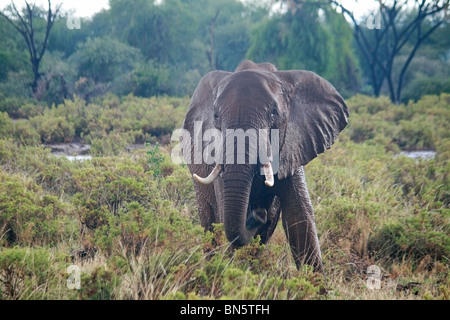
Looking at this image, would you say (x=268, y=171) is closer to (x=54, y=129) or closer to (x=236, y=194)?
(x=236, y=194)

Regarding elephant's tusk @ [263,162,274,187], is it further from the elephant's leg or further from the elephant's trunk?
the elephant's leg

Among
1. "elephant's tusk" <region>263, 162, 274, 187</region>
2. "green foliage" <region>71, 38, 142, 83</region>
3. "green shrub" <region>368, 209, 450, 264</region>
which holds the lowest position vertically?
"green shrub" <region>368, 209, 450, 264</region>

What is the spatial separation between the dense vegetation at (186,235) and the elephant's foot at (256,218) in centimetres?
20

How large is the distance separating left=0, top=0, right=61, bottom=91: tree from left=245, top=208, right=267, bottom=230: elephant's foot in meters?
14.5

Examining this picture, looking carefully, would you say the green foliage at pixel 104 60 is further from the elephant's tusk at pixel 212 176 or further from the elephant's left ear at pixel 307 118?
the elephant's tusk at pixel 212 176

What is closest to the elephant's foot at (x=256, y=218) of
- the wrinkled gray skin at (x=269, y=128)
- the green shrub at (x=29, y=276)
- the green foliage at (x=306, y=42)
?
the wrinkled gray skin at (x=269, y=128)

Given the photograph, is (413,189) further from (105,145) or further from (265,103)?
(105,145)

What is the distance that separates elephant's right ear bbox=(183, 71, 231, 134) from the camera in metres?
4.26

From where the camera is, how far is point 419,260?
5266mm

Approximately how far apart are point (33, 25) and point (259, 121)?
2339cm

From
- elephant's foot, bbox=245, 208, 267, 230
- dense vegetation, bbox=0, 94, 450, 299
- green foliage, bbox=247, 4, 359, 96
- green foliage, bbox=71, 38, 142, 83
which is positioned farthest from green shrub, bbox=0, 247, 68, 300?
green foliage, bbox=247, 4, 359, 96

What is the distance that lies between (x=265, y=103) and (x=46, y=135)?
27.5 ft
